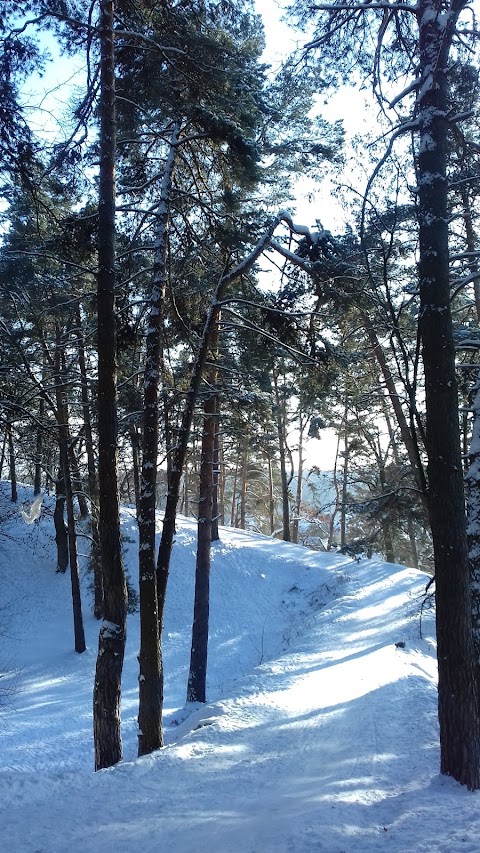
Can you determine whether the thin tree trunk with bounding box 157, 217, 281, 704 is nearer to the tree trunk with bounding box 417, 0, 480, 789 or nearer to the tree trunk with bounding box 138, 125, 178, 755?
the tree trunk with bounding box 138, 125, 178, 755

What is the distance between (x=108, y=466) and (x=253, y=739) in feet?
12.1

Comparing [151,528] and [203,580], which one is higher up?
[151,528]

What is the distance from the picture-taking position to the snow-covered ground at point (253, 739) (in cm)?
374

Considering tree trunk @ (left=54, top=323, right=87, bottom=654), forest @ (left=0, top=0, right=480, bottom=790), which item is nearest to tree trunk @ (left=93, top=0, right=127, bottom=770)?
forest @ (left=0, top=0, right=480, bottom=790)

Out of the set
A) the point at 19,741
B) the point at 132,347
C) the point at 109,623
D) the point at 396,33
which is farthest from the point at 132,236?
the point at 19,741

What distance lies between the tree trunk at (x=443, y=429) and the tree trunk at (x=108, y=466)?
327cm

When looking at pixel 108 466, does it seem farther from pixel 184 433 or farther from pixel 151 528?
pixel 184 433

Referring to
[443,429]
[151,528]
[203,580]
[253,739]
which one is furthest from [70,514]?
[443,429]

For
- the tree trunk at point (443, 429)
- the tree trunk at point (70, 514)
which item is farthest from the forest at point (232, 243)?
the tree trunk at point (70, 514)

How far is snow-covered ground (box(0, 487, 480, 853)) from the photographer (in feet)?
12.3

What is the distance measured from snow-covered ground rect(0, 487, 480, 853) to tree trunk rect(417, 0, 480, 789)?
0.49 metres

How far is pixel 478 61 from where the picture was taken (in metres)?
5.41

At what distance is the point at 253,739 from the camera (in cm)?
627

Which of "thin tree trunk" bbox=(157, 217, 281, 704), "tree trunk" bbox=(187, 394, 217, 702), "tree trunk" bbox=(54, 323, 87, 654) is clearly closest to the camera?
"thin tree trunk" bbox=(157, 217, 281, 704)
